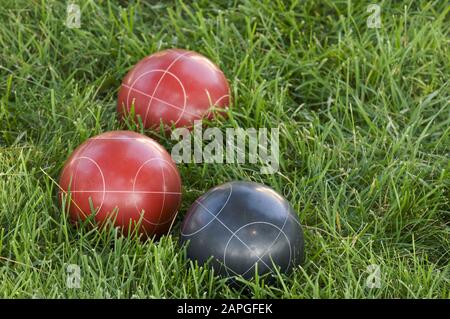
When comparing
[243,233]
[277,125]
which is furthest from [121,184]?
[277,125]

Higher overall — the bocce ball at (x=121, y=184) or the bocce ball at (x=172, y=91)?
the bocce ball at (x=172, y=91)

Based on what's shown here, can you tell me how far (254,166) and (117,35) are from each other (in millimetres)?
1189

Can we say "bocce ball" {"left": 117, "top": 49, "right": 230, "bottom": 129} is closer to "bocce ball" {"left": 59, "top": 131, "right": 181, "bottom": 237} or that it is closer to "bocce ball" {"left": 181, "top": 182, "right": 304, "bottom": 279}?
"bocce ball" {"left": 59, "top": 131, "right": 181, "bottom": 237}

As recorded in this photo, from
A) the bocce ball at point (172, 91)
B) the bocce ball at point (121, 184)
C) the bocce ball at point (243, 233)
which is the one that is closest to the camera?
the bocce ball at point (243, 233)

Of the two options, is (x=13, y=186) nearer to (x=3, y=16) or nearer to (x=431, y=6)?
(x=3, y=16)

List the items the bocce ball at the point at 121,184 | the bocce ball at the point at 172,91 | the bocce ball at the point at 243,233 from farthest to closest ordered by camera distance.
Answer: the bocce ball at the point at 172,91, the bocce ball at the point at 121,184, the bocce ball at the point at 243,233

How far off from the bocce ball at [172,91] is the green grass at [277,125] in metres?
0.10

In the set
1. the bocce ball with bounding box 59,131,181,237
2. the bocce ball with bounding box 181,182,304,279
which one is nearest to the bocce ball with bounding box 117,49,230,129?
the bocce ball with bounding box 59,131,181,237

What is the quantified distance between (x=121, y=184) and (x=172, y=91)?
0.64 meters

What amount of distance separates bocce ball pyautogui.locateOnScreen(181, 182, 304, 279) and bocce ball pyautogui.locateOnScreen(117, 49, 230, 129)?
680mm

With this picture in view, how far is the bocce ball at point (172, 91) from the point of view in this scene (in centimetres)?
397

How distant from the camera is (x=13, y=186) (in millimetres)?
3709

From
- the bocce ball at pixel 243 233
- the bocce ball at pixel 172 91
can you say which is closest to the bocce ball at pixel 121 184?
the bocce ball at pixel 243 233

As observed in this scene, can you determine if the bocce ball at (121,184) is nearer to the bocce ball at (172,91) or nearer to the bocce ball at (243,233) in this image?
the bocce ball at (243,233)
